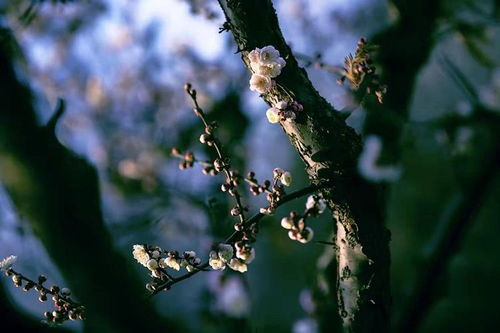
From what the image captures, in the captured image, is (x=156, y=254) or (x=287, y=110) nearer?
(x=287, y=110)

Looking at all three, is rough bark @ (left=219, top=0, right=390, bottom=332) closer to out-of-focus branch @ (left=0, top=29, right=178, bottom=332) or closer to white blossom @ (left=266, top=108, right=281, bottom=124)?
white blossom @ (left=266, top=108, right=281, bottom=124)

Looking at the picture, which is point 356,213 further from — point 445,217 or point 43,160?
point 43,160

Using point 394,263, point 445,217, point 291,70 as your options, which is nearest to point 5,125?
point 291,70

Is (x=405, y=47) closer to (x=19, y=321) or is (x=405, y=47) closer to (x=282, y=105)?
(x=282, y=105)

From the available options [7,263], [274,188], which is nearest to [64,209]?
[7,263]

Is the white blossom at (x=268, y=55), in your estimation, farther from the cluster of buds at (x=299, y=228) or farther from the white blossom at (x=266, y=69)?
the cluster of buds at (x=299, y=228)

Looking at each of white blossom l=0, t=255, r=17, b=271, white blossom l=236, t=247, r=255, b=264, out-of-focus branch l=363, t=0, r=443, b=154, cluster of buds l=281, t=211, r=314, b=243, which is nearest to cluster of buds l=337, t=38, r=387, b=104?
cluster of buds l=281, t=211, r=314, b=243
